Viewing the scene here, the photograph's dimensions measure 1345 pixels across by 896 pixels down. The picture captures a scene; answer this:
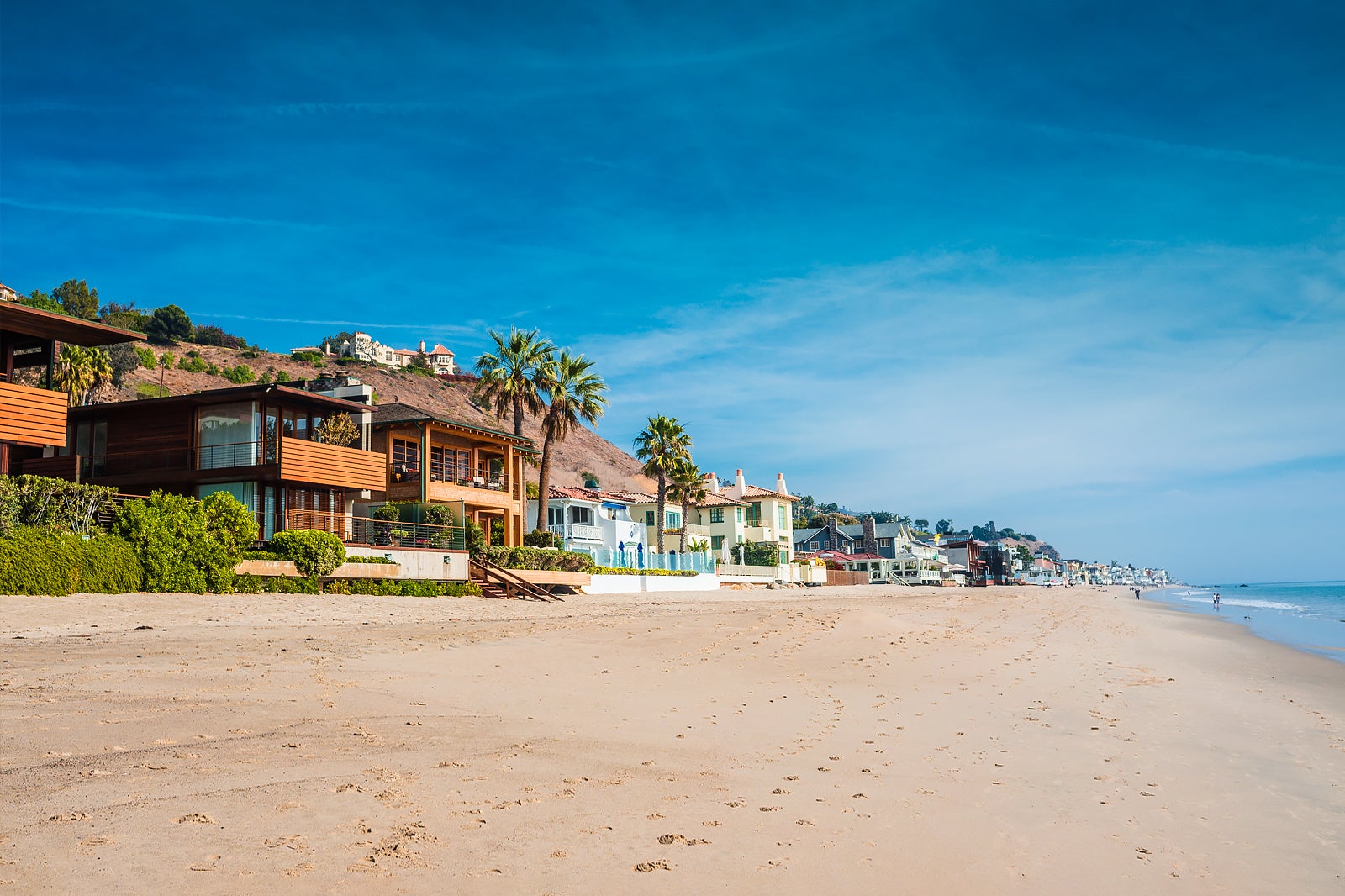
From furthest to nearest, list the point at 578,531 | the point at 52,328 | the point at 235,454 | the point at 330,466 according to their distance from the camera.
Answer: the point at 578,531 < the point at 330,466 < the point at 235,454 < the point at 52,328

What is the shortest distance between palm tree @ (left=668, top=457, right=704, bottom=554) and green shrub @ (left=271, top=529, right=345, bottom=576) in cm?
3665

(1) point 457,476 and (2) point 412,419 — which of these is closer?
(2) point 412,419

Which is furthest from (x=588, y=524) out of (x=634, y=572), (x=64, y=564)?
(x=64, y=564)

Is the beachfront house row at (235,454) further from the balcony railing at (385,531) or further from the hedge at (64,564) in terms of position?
the hedge at (64,564)

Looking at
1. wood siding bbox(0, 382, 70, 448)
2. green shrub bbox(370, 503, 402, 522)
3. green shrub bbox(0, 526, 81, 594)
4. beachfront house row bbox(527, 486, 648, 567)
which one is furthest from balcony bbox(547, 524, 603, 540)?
green shrub bbox(0, 526, 81, 594)

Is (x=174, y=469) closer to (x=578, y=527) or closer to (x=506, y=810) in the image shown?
(x=578, y=527)

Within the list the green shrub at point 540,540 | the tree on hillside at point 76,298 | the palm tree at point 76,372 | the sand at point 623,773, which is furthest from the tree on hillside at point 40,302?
the sand at point 623,773

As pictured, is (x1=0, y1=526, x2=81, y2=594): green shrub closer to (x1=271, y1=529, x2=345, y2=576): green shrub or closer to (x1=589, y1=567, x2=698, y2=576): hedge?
(x1=271, y1=529, x2=345, y2=576): green shrub

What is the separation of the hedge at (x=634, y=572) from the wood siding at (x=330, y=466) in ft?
37.0

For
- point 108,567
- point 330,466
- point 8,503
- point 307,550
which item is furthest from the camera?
point 330,466

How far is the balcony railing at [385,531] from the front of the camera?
3375 centimetres

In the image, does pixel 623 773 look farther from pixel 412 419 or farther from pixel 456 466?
pixel 456 466

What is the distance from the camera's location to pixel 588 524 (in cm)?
5947

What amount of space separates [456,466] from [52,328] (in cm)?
2034
